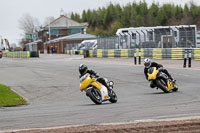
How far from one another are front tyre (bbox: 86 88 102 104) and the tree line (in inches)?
3566

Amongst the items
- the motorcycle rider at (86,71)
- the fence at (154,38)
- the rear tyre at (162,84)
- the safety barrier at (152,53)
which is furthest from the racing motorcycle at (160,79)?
the fence at (154,38)

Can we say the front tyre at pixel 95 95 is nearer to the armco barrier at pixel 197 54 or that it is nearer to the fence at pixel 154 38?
the armco barrier at pixel 197 54

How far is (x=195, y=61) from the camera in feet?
112

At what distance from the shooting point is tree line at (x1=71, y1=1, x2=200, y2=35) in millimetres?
109431

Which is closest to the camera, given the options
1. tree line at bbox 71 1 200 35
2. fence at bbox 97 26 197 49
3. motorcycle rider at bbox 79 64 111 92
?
motorcycle rider at bbox 79 64 111 92

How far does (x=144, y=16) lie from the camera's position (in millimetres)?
121938

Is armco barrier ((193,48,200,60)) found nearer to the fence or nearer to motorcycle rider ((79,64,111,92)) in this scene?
the fence

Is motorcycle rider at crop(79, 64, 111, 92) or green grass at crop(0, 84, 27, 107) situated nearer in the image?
motorcycle rider at crop(79, 64, 111, 92)

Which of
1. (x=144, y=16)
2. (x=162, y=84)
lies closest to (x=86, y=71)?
(x=162, y=84)

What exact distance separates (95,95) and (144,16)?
110 m

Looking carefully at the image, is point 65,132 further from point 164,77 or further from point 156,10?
point 156,10

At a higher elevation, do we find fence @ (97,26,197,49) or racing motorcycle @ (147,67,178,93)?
fence @ (97,26,197,49)

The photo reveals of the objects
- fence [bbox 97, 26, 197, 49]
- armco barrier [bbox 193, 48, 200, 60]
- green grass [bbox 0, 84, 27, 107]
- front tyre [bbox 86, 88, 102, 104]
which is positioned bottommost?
green grass [bbox 0, 84, 27, 107]

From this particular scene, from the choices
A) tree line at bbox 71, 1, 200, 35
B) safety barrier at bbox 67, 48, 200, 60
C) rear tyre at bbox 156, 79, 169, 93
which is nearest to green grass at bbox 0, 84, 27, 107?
rear tyre at bbox 156, 79, 169, 93
